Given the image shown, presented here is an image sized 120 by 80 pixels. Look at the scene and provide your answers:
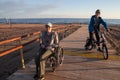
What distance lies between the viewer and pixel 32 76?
7.97m

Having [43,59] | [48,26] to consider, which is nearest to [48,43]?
[48,26]

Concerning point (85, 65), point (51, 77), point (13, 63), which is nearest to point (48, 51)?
point (51, 77)

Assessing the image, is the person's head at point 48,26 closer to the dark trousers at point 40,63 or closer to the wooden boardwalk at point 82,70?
the dark trousers at point 40,63

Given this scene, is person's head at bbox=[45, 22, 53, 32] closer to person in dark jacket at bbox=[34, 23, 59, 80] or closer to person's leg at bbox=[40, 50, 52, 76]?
person in dark jacket at bbox=[34, 23, 59, 80]

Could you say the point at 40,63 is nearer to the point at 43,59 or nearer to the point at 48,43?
the point at 43,59

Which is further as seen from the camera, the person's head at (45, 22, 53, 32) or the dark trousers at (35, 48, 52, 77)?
the person's head at (45, 22, 53, 32)

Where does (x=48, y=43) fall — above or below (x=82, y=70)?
above

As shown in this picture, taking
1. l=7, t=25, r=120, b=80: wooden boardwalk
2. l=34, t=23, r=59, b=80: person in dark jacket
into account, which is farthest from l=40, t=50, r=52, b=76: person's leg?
l=7, t=25, r=120, b=80: wooden boardwalk

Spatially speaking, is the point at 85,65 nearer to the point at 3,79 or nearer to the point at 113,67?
the point at 113,67

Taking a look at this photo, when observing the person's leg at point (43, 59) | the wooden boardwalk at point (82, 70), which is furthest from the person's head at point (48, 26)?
the wooden boardwalk at point (82, 70)

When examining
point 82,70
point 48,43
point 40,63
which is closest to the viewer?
point 40,63

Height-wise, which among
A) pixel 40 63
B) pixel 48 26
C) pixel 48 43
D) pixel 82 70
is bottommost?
pixel 82 70

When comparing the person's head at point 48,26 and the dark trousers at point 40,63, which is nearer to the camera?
the dark trousers at point 40,63

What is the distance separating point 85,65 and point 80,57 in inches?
65.9
